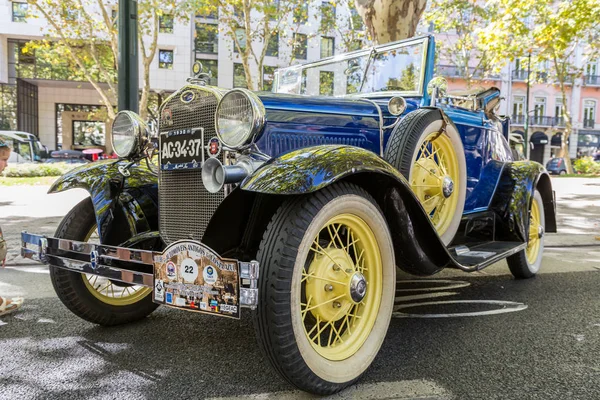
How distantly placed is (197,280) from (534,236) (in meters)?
3.77

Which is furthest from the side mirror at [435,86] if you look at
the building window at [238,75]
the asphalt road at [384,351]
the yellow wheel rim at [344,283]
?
the building window at [238,75]

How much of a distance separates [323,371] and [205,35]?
28562 millimetres

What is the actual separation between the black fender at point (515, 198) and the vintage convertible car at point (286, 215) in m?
0.18

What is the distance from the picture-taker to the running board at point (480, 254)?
3.12 m

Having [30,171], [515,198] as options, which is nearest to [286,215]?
[515,198]

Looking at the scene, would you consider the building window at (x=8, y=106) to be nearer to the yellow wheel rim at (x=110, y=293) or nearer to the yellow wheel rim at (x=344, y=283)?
the yellow wheel rim at (x=110, y=293)

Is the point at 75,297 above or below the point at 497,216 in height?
below

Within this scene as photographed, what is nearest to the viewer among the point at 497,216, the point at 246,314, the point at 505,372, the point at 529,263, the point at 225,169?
the point at 225,169

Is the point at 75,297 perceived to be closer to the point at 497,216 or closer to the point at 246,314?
the point at 246,314

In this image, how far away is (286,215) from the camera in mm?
2064

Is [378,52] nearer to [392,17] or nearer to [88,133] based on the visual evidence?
[392,17]

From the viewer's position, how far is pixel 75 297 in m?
2.90

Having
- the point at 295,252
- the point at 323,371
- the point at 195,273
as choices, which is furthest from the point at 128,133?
the point at 323,371

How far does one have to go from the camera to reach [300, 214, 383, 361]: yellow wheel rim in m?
2.27
